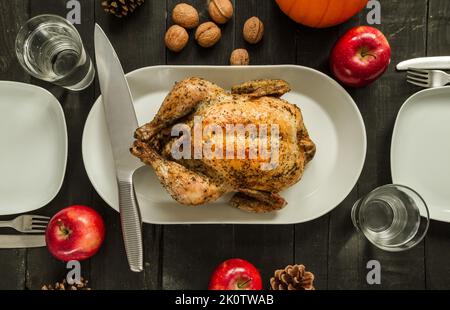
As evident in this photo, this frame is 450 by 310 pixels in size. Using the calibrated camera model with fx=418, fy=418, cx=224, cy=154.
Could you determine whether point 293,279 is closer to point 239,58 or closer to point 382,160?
point 382,160

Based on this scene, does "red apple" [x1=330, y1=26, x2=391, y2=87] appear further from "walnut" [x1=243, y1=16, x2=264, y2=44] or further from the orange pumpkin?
"walnut" [x1=243, y1=16, x2=264, y2=44]

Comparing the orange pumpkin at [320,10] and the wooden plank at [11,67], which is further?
the wooden plank at [11,67]

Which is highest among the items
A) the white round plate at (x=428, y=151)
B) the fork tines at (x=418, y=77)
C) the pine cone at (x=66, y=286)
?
the fork tines at (x=418, y=77)

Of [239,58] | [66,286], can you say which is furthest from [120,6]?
[66,286]

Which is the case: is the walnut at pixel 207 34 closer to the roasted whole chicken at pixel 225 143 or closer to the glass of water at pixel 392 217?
the roasted whole chicken at pixel 225 143

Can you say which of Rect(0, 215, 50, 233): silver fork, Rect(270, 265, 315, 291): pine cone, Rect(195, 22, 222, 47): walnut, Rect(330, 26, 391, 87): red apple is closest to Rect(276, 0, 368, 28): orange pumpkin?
Rect(330, 26, 391, 87): red apple

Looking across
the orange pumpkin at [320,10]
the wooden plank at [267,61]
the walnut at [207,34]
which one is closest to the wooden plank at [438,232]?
the orange pumpkin at [320,10]

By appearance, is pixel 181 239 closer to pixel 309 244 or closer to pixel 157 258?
pixel 157 258
